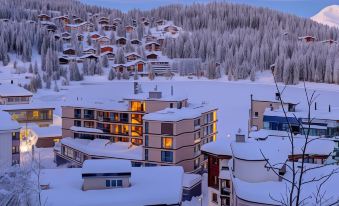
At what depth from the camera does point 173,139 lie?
29.2 meters

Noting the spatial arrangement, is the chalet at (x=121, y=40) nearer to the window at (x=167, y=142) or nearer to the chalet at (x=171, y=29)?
the chalet at (x=171, y=29)

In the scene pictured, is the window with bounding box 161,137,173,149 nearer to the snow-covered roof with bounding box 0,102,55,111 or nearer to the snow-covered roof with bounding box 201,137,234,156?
the snow-covered roof with bounding box 201,137,234,156

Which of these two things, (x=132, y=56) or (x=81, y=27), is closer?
(x=132, y=56)

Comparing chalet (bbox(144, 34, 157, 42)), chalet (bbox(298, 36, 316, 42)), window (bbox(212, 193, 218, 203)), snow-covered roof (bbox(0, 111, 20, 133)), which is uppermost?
chalet (bbox(298, 36, 316, 42))

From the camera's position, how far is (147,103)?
110 feet

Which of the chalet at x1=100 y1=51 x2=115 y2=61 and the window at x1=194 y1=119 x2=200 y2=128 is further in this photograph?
the chalet at x1=100 y1=51 x2=115 y2=61

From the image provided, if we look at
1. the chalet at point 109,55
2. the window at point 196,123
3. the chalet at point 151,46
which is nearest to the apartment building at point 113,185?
the window at point 196,123

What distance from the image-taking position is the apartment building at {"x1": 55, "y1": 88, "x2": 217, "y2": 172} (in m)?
29.4

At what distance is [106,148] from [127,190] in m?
15.3

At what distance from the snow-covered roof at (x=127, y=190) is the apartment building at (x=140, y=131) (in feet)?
30.2

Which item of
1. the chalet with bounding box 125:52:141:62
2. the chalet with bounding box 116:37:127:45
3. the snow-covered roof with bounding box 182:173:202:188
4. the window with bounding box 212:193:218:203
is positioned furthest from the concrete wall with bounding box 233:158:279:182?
the chalet with bounding box 116:37:127:45

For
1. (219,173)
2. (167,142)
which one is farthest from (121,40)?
(219,173)

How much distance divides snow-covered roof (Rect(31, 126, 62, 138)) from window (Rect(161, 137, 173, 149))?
13.2 m

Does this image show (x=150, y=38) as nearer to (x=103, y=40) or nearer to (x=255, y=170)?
(x=103, y=40)
